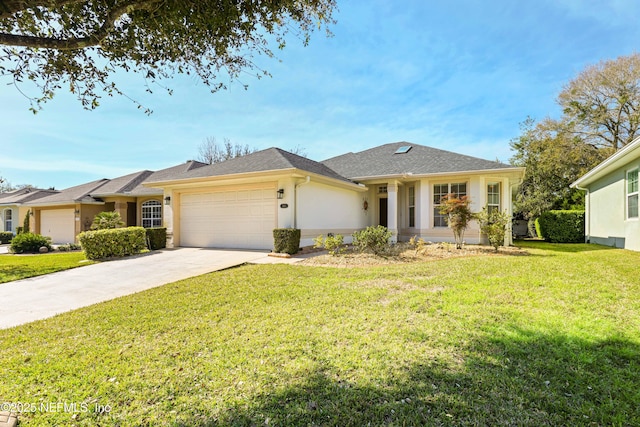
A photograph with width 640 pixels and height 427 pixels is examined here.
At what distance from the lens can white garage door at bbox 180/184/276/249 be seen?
40.0 ft

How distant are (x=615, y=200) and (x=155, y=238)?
1933 cm

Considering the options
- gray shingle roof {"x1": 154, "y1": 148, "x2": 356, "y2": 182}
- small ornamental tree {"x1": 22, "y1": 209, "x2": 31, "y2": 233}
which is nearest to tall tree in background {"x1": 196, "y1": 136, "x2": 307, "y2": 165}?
→ small ornamental tree {"x1": 22, "y1": 209, "x2": 31, "y2": 233}

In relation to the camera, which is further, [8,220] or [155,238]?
[8,220]

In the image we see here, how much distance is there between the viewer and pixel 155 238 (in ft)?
43.2

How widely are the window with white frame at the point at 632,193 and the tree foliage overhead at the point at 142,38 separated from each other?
12572 mm

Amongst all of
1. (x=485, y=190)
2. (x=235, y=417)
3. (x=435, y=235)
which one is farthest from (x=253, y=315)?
(x=485, y=190)

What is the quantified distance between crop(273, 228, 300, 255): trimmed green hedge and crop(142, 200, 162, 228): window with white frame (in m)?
11.2

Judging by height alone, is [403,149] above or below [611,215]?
above

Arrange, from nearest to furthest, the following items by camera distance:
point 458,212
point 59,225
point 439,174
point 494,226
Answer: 1. point 494,226
2. point 458,212
3. point 439,174
4. point 59,225

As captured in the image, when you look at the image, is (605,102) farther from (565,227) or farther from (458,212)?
(458,212)

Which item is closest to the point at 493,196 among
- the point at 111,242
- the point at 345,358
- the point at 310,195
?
the point at 310,195

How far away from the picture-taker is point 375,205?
56.1 ft

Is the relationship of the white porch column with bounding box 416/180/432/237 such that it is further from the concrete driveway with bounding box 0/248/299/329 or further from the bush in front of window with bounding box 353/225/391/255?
the concrete driveway with bounding box 0/248/299/329

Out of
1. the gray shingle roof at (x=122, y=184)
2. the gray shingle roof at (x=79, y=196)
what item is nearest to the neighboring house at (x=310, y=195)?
the gray shingle roof at (x=122, y=184)
